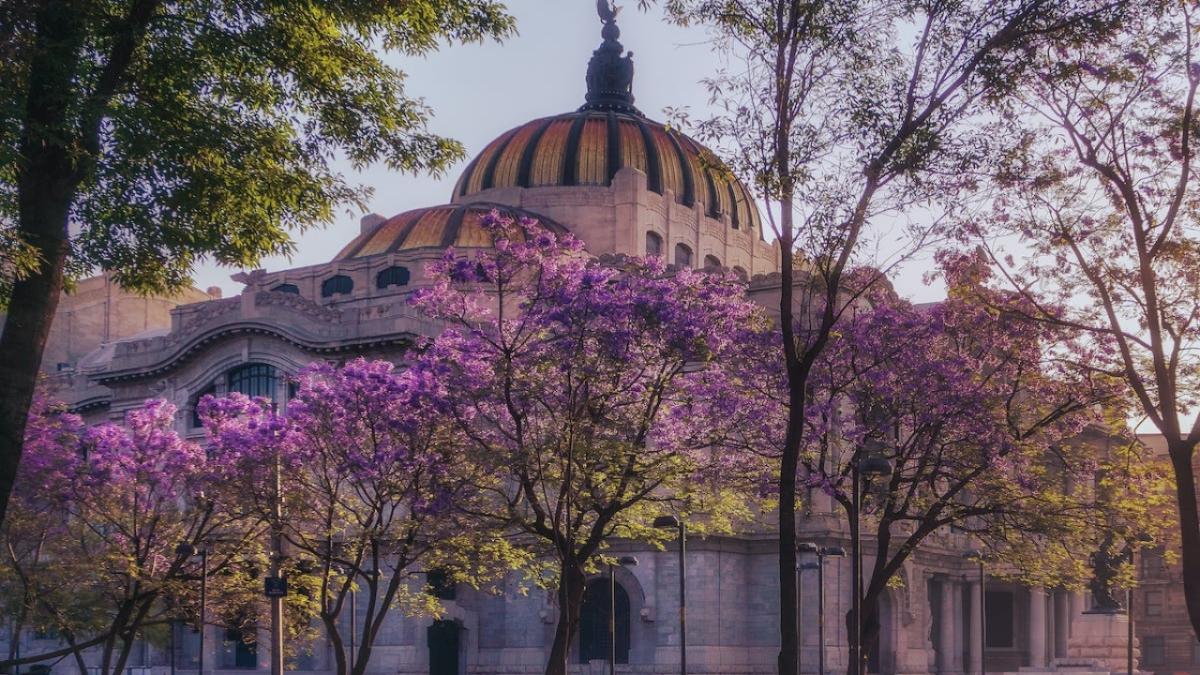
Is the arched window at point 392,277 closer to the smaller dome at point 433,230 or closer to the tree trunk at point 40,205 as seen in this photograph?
the smaller dome at point 433,230

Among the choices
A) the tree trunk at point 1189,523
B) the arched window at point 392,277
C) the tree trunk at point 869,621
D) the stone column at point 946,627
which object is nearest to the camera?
the tree trunk at point 1189,523

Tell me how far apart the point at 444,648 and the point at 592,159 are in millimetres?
30310

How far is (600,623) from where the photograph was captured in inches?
2680

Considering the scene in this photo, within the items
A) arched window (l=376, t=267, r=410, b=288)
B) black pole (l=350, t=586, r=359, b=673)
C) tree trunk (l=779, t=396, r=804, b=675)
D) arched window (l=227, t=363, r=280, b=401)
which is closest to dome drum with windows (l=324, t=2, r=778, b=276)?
arched window (l=376, t=267, r=410, b=288)

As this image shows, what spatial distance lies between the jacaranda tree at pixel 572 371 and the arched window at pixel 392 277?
38.1 meters

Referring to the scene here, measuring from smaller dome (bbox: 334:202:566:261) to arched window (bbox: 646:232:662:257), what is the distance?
503cm

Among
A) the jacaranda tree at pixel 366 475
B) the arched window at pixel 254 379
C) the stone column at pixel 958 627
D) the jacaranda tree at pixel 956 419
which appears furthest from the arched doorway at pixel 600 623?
the jacaranda tree at pixel 956 419

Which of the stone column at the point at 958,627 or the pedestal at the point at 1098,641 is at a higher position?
the stone column at the point at 958,627

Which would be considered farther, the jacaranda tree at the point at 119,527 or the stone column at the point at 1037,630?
the stone column at the point at 1037,630

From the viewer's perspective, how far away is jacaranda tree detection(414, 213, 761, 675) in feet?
122

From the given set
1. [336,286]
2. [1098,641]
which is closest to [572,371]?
[336,286]

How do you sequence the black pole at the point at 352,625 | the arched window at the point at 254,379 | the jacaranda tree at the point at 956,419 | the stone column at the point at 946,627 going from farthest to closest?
the stone column at the point at 946,627 < the arched window at the point at 254,379 < the black pole at the point at 352,625 < the jacaranda tree at the point at 956,419

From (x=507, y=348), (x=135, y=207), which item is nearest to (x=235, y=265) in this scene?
(x=135, y=207)

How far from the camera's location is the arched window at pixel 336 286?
270 ft
